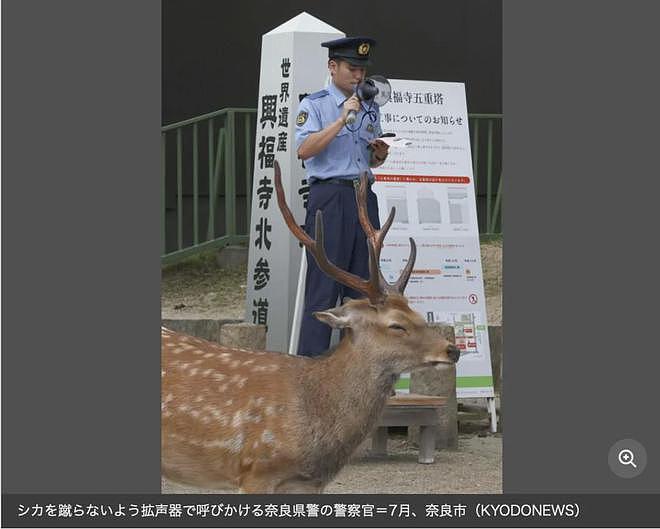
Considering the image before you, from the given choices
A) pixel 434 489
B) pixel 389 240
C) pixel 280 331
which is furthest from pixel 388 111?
pixel 434 489

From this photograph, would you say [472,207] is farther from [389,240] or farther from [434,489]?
[434,489]

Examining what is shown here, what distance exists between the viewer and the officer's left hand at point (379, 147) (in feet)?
22.5

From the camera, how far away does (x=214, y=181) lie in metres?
10.7

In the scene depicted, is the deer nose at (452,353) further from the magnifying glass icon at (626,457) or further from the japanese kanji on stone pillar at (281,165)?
the japanese kanji on stone pillar at (281,165)

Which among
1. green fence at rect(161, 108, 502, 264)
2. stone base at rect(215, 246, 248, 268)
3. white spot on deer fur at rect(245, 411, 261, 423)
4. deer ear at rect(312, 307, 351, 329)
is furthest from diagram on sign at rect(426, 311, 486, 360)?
stone base at rect(215, 246, 248, 268)

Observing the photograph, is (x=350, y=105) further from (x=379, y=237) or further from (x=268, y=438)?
(x=268, y=438)

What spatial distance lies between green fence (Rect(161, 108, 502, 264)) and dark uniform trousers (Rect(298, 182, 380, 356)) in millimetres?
3718

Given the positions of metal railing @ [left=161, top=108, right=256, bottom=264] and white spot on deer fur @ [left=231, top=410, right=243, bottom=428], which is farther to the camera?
metal railing @ [left=161, top=108, right=256, bottom=264]

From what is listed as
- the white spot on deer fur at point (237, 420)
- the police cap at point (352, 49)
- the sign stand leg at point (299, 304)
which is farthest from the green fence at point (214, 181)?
the white spot on deer fur at point (237, 420)

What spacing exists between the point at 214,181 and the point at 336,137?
399cm

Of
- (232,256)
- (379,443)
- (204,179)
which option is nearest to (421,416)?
(379,443)

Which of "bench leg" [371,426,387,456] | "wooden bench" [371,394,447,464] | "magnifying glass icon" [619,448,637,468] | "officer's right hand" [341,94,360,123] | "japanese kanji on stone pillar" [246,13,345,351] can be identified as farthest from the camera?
"japanese kanji on stone pillar" [246,13,345,351]

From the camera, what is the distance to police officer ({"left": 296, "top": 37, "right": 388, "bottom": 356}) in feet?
22.2

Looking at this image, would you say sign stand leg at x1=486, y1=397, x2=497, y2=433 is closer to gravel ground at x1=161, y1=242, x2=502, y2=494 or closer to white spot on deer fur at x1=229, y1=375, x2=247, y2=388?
gravel ground at x1=161, y1=242, x2=502, y2=494
